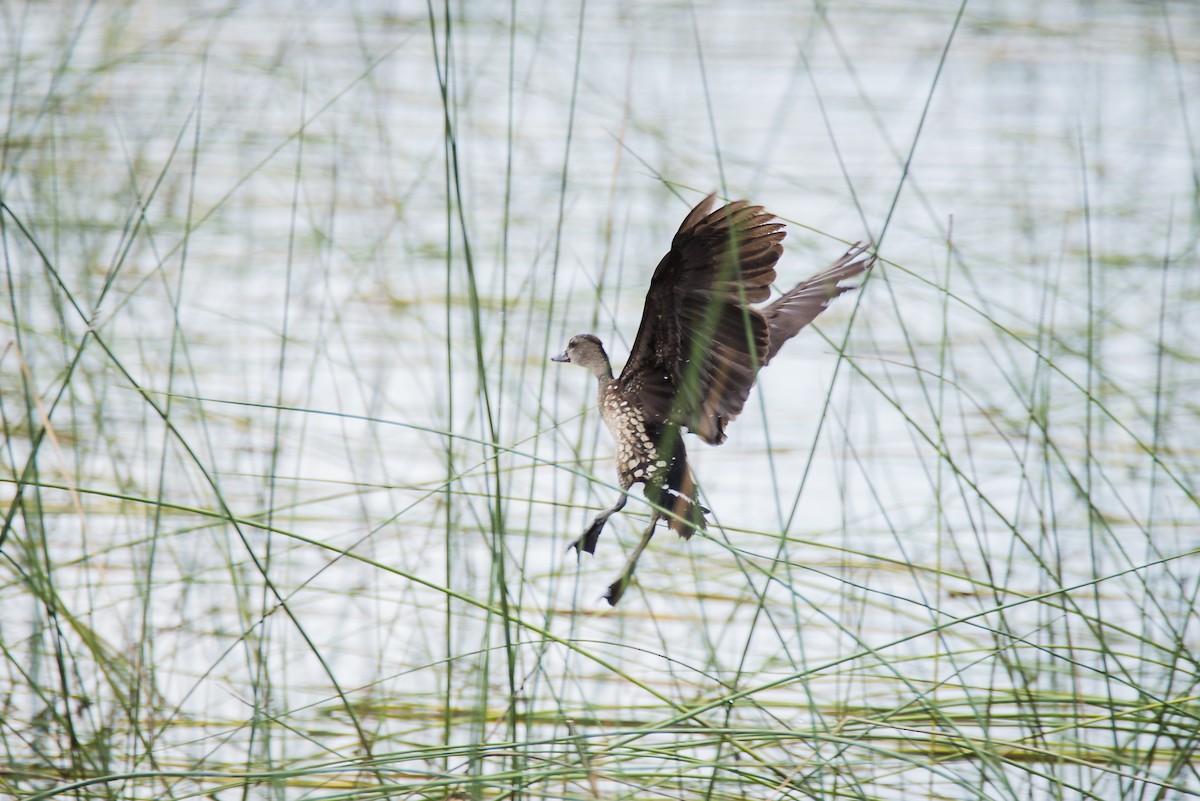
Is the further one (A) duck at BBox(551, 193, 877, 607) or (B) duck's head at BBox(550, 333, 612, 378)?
(B) duck's head at BBox(550, 333, 612, 378)

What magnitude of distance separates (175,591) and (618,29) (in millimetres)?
2054

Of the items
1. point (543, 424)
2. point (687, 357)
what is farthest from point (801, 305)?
point (543, 424)

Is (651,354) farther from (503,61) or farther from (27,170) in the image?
(503,61)

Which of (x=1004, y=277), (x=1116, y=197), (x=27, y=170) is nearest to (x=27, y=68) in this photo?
(x=27, y=170)

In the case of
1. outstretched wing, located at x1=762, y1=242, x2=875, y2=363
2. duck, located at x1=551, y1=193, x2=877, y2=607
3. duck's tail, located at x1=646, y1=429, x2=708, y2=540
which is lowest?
duck's tail, located at x1=646, y1=429, x2=708, y2=540

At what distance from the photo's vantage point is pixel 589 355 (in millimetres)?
1063

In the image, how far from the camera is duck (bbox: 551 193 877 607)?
93 cm

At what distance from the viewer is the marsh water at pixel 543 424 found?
115 cm

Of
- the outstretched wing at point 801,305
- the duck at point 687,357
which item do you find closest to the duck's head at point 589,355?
the duck at point 687,357

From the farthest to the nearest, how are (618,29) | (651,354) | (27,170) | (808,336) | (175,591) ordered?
1. (618,29)
2. (27,170)
3. (808,336)
4. (175,591)
5. (651,354)

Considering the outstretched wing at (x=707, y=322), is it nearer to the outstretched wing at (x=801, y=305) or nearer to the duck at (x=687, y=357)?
the duck at (x=687, y=357)

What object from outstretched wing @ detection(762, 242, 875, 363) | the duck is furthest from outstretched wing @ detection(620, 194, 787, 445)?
outstretched wing @ detection(762, 242, 875, 363)

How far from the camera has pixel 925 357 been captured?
2094 mm

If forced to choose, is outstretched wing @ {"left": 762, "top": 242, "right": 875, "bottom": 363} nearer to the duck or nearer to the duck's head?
the duck
